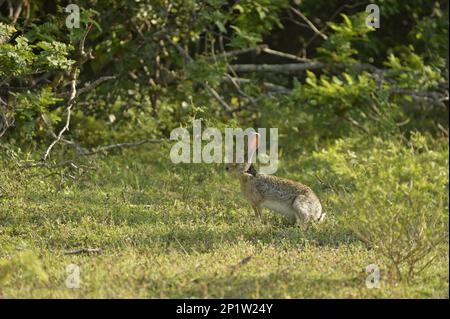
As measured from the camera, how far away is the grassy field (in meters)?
6.09

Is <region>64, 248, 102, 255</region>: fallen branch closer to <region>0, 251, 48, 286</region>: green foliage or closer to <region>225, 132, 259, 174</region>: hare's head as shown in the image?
<region>0, 251, 48, 286</region>: green foliage

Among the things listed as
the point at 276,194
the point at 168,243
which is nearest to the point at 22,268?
the point at 168,243

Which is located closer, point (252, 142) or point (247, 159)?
point (252, 142)

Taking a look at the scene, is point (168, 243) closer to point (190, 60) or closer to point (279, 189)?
point (279, 189)

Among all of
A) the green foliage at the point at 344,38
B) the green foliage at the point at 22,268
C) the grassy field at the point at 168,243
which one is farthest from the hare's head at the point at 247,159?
the green foliage at the point at 344,38

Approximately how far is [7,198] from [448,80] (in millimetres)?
6635

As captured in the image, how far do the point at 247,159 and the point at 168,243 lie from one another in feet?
4.96

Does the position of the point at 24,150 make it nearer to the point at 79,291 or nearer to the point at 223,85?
the point at 223,85

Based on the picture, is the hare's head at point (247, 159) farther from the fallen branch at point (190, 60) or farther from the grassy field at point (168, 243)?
the fallen branch at point (190, 60)

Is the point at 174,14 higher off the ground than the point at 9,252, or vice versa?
the point at 174,14

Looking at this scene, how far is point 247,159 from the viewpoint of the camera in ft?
28.0

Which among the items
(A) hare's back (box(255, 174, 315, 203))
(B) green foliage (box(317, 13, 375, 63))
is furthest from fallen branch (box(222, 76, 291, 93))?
(A) hare's back (box(255, 174, 315, 203))
